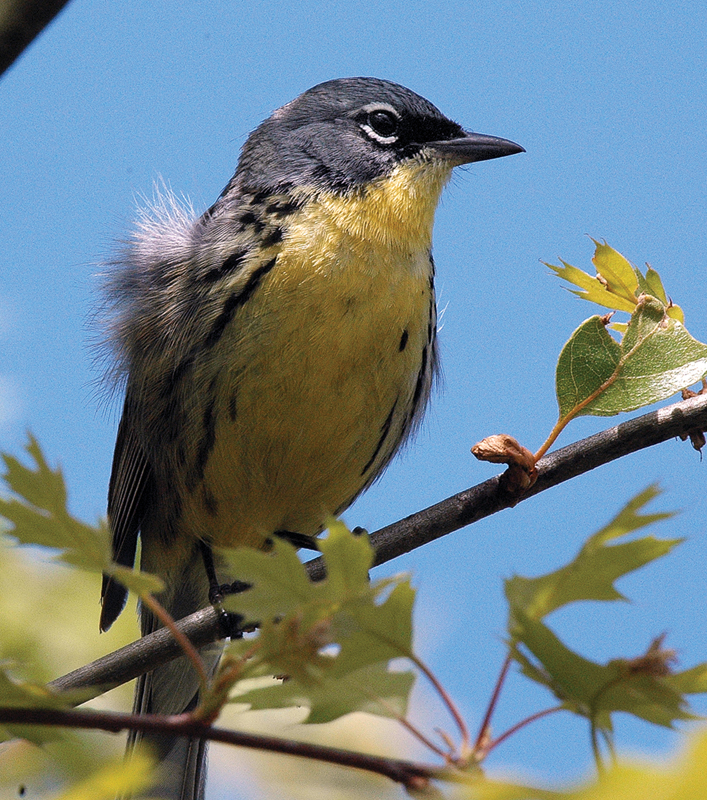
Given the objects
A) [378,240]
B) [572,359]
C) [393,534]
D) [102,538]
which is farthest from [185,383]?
[102,538]

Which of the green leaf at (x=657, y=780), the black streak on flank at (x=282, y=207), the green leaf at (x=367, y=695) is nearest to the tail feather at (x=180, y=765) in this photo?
the black streak on flank at (x=282, y=207)

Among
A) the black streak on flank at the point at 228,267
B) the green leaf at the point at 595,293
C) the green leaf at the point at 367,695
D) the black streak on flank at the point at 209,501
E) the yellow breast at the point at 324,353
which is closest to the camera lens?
the green leaf at the point at 367,695

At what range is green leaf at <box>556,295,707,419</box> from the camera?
2965 mm

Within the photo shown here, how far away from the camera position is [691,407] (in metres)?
3.06

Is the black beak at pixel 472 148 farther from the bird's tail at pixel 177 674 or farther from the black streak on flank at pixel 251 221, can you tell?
the bird's tail at pixel 177 674

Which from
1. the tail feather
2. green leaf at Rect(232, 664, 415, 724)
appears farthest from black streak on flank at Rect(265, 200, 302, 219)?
green leaf at Rect(232, 664, 415, 724)

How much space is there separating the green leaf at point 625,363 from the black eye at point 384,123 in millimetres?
2458

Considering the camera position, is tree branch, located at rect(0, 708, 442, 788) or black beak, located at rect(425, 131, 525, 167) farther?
black beak, located at rect(425, 131, 525, 167)

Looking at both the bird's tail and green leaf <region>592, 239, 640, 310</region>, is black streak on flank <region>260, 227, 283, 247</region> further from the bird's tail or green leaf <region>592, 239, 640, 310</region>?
green leaf <region>592, 239, 640, 310</region>

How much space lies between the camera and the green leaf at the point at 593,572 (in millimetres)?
1472

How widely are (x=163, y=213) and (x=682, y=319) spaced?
10.8 feet

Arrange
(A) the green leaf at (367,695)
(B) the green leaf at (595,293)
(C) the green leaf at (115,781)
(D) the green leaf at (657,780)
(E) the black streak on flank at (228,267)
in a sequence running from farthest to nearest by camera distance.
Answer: (E) the black streak on flank at (228,267) → (B) the green leaf at (595,293) → (A) the green leaf at (367,695) → (C) the green leaf at (115,781) → (D) the green leaf at (657,780)

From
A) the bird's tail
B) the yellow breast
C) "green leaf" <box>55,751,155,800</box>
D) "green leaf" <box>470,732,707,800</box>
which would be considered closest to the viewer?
"green leaf" <box>470,732,707,800</box>

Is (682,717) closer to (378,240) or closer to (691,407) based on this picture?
(691,407)
